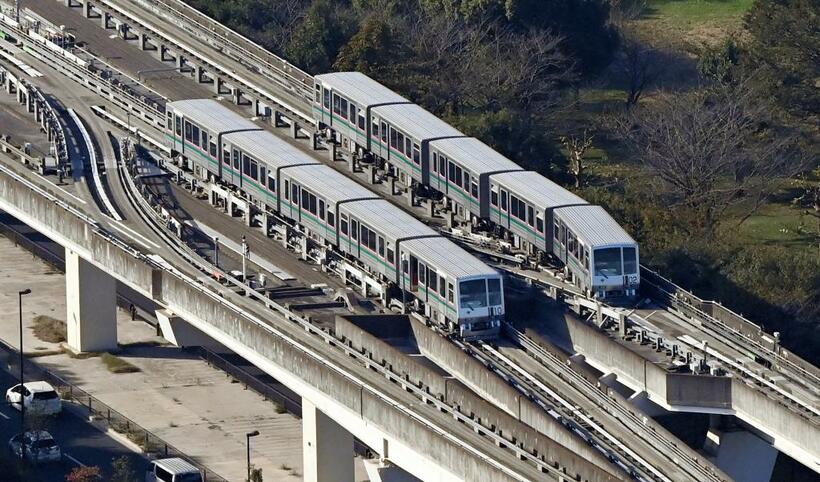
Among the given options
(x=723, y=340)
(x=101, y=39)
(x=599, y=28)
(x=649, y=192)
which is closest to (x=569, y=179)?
(x=649, y=192)

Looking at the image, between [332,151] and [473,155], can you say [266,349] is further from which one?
[332,151]

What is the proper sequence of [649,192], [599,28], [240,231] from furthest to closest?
1. [599,28]
2. [649,192]
3. [240,231]

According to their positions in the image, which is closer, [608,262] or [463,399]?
[463,399]

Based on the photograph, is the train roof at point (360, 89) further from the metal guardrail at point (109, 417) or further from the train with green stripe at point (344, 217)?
the metal guardrail at point (109, 417)

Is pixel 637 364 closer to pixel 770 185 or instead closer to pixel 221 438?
pixel 221 438

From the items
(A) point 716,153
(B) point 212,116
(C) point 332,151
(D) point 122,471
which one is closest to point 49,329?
(B) point 212,116

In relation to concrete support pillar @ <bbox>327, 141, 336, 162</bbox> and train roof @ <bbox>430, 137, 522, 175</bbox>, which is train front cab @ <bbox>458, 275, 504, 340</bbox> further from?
concrete support pillar @ <bbox>327, 141, 336, 162</bbox>
